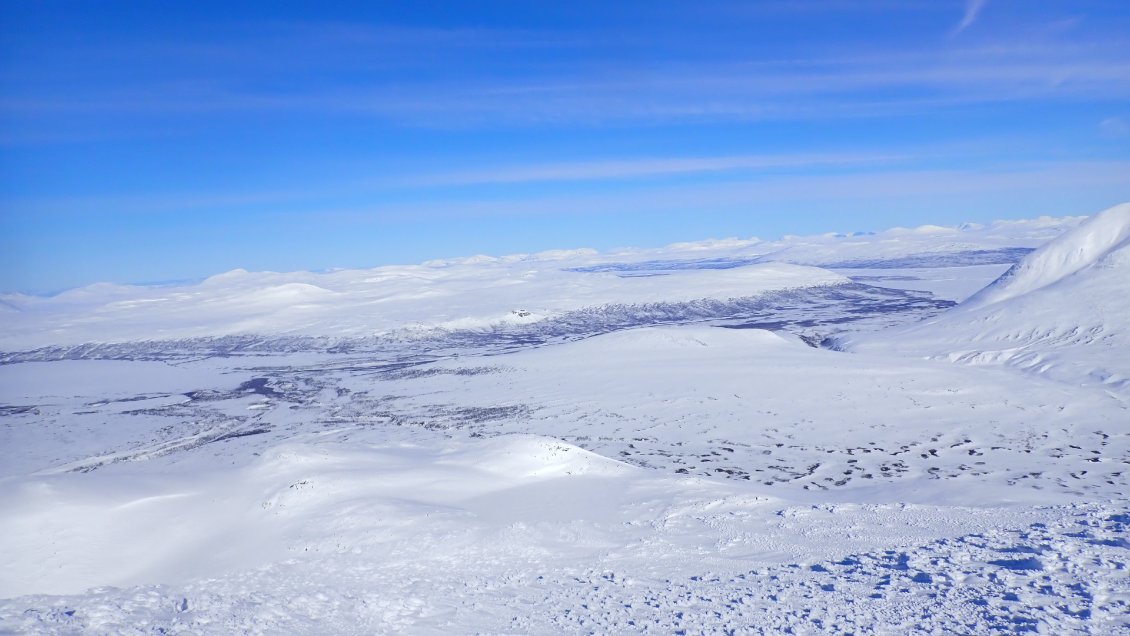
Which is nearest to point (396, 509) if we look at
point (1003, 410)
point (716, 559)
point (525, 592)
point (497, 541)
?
point (497, 541)

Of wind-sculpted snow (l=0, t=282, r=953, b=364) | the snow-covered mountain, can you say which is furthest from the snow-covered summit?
wind-sculpted snow (l=0, t=282, r=953, b=364)

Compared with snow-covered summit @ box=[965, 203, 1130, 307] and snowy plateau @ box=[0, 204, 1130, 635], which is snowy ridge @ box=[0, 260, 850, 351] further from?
snow-covered summit @ box=[965, 203, 1130, 307]

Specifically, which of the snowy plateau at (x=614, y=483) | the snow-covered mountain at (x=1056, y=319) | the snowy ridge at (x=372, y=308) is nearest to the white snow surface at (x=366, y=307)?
the snowy ridge at (x=372, y=308)

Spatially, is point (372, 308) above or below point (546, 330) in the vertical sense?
above

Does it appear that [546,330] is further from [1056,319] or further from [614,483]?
[614,483]

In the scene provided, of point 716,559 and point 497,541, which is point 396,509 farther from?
point 716,559

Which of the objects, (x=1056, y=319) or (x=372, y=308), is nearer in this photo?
(x=1056, y=319)

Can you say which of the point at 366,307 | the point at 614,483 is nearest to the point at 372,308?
the point at 366,307

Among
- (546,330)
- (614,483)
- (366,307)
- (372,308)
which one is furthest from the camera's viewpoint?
(366,307)
